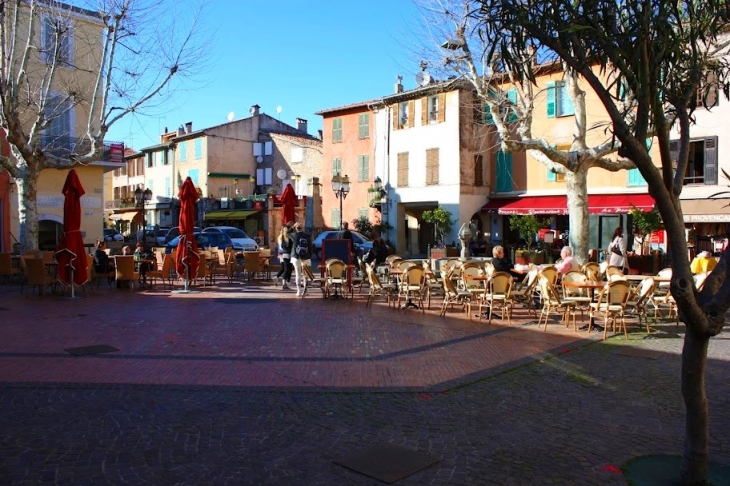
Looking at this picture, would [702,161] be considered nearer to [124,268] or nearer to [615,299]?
[615,299]

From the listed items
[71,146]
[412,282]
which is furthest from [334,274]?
[71,146]

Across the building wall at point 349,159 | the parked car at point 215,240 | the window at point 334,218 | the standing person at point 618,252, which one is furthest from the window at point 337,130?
the standing person at point 618,252

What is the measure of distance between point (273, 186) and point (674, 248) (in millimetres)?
39488

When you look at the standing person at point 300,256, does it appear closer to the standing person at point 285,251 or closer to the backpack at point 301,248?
the backpack at point 301,248

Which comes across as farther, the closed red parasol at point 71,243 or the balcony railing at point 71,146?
the balcony railing at point 71,146

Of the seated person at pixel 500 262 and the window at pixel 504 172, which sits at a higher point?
the window at pixel 504 172

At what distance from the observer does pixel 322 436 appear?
481cm

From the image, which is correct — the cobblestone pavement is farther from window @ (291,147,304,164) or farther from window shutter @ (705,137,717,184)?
window @ (291,147,304,164)

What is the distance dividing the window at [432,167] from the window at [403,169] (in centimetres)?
157

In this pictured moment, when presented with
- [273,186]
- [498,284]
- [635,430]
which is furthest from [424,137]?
[635,430]

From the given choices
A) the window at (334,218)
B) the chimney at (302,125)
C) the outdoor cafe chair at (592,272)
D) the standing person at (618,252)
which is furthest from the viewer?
the chimney at (302,125)

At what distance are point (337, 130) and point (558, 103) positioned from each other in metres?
13.6

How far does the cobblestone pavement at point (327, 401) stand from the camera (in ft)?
13.8

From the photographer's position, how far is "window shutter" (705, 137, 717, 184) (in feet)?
70.0
